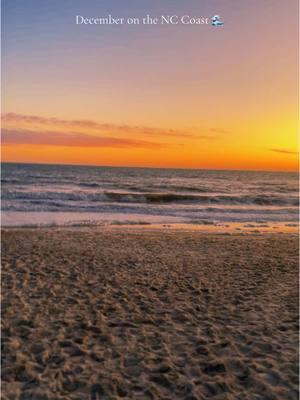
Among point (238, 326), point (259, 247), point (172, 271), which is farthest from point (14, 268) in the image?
point (259, 247)

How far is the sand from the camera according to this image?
151 inches

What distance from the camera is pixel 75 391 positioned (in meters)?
3.69

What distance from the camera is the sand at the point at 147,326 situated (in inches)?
151

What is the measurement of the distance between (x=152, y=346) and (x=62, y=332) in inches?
47.7

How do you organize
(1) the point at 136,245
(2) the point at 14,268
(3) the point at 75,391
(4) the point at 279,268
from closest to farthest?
(3) the point at 75,391 → (2) the point at 14,268 → (4) the point at 279,268 → (1) the point at 136,245

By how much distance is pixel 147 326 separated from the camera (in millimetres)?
5191

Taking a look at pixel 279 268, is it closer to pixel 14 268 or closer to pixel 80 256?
pixel 80 256

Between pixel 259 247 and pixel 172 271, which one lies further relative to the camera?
pixel 259 247

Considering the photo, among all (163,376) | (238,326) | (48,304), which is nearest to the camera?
(163,376)

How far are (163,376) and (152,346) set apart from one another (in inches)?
25.9

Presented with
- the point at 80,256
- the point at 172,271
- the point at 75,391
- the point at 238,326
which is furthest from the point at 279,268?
the point at 75,391

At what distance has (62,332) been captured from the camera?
4906 mm

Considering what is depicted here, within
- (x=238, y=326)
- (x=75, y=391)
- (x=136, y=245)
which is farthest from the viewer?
(x=136, y=245)

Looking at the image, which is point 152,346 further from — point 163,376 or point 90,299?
point 90,299
